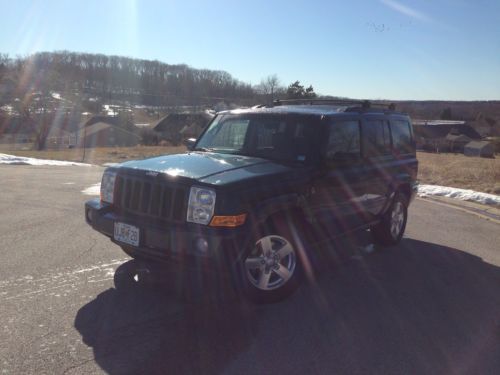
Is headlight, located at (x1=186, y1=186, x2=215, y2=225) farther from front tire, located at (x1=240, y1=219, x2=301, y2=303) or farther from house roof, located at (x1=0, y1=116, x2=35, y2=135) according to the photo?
house roof, located at (x1=0, y1=116, x2=35, y2=135)

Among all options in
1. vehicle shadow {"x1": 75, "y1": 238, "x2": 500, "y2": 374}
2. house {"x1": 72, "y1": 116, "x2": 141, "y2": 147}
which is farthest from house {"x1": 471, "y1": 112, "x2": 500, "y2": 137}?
vehicle shadow {"x1": 75, "y1": 238, "x2": 500, "y2": 374}

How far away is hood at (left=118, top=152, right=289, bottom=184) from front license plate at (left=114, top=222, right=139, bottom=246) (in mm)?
559

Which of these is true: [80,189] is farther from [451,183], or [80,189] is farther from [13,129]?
[13,129]

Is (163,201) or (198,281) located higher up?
(163,201)

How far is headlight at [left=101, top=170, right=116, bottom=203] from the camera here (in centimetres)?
440

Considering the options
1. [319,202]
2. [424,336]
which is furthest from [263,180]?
[424,336]

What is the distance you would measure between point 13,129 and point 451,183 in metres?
68.8

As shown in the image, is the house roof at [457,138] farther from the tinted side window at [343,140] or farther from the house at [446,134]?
the tinted side window at [343,140]

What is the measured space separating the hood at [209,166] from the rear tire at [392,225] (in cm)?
240

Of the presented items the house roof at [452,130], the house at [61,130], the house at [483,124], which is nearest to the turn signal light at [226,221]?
the house at [61,130]

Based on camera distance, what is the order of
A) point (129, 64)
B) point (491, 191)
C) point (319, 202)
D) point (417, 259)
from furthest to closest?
point (129, 64) < point (491, 191) < point (417, 259) < point (319, 202)

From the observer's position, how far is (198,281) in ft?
12.3

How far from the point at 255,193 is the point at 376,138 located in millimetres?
2634

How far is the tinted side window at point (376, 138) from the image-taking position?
5609 mm
